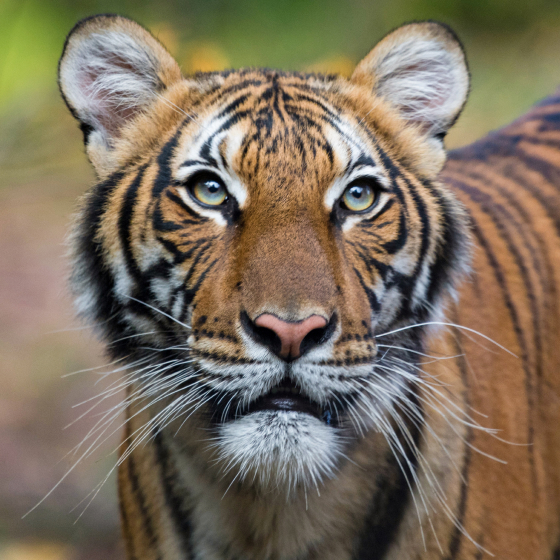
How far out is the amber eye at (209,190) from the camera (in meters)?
1.49

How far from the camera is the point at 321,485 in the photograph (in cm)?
158

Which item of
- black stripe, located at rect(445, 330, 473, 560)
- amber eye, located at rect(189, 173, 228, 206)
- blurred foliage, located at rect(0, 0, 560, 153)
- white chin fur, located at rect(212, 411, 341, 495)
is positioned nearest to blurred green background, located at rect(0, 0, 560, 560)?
blurred foliage, located at rect(0, 0, 560, 153)

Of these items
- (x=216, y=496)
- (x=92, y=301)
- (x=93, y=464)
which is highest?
(x=92, y=301)

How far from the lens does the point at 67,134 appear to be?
4938 mm

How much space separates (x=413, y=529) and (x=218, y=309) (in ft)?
2.38

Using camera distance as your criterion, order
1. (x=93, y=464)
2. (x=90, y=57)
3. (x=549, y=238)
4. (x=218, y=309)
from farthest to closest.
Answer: (x=93, y=464)
(x=549, y=238)
(x=90, y=57)
(x=218, y=309)

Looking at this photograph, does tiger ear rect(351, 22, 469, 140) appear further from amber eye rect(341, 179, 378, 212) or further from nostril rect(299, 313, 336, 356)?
nostril rect(299, 313, 336, 356)

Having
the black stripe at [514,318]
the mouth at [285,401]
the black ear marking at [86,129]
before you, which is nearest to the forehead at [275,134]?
the black ear marking at [86,129]

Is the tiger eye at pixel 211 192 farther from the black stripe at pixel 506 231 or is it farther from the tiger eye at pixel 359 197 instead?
the black stripe at pixel 506 231

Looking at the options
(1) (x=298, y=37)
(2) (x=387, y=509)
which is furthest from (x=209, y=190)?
(1) (x=298, y=37)

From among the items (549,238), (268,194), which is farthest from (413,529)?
(549,238)

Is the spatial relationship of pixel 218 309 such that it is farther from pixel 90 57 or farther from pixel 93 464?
pixel 93 464

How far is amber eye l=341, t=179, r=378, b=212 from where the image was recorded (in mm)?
1512

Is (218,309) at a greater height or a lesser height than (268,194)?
lesser
